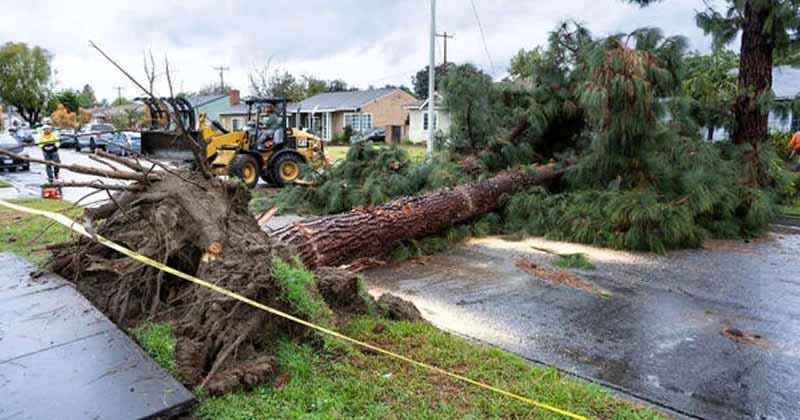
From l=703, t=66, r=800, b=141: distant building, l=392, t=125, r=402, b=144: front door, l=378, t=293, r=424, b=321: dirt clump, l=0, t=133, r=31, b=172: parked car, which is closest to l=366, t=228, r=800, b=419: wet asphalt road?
l=378, t=293, r=424, b=321: dirt clump

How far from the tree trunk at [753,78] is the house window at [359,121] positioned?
1134 inches

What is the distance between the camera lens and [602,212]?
621cm

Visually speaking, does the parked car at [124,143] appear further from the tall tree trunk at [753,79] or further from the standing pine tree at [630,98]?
the tall tree trunk at [753,79]

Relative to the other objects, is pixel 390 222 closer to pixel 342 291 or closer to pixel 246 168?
pixel 342 291

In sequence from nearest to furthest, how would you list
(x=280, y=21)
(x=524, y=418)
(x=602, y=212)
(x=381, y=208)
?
(x=524, y=418) < (x=381, y=208) < (x=602, y=212) < (x=280, y=21)

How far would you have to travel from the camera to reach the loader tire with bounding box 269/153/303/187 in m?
12.1

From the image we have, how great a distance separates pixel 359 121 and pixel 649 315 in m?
33.2

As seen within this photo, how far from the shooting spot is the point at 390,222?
5402 mm

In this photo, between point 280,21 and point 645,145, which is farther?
point 280,21

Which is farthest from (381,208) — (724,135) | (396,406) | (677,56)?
(724,135)

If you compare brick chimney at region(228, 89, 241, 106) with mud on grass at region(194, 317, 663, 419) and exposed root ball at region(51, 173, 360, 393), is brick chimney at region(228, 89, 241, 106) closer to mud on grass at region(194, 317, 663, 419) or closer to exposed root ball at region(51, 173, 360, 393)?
exposed root ball at region(51, 173, 360, 393)

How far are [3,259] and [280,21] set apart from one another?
11170 millimetres

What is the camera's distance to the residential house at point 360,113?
35.7 metres

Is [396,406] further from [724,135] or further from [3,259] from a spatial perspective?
[724,135]
